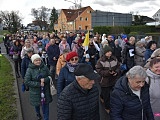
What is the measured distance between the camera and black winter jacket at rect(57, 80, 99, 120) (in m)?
3.21

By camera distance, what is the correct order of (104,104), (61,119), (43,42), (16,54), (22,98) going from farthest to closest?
(43,42) < (16,54) < (22,98) < (104,104) < (61,119)

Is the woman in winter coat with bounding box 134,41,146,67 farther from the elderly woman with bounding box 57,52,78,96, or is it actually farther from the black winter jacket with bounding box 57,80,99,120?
the black winter jacket with bounding box 57,80,99,120

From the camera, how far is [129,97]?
351 cm

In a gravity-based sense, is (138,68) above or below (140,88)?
above

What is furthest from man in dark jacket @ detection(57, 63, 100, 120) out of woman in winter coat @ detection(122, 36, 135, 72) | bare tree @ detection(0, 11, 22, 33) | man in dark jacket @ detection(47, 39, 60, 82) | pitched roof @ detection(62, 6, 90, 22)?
bare tree @ detection(0, 11, 22, 33)

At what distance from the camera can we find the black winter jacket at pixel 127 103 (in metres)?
3.51

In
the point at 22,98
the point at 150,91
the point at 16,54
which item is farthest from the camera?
the point at 16,54

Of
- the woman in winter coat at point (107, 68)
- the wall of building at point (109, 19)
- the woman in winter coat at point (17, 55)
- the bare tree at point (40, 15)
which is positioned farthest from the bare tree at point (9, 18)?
the woman in winter coat at point (107, 68)

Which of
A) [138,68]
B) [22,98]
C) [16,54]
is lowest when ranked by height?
[22,98]

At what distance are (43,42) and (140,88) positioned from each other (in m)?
11.9

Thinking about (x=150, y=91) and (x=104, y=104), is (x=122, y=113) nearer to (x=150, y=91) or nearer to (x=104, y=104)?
(x=150, y=91)

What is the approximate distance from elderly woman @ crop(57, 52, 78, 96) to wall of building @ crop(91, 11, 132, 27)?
2526 inches

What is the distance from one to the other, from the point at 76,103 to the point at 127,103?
72cm

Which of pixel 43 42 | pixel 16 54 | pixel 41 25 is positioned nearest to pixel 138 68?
pixel 16 54
